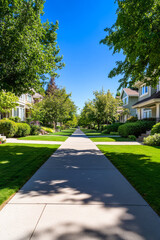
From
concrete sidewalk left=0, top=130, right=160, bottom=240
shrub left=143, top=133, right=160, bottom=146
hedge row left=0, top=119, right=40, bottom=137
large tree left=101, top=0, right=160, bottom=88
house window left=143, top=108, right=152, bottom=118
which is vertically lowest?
concrete sidewalk left=0, top=130, right=160, bottom=240

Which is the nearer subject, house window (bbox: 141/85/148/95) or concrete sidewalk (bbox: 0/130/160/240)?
concrete sidewalk (bbox: 0/130/160/240)

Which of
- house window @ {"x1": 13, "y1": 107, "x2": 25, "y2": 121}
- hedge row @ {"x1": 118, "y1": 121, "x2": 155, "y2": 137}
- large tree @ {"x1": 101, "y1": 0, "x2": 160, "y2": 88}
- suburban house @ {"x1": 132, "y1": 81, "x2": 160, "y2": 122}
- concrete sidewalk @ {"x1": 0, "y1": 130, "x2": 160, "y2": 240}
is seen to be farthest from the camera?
house window @ {"x1": 13, "y1": 107, "x2": 25, "y2": 121}

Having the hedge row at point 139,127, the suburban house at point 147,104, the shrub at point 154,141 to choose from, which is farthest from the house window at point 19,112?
the shrub at point 154,141

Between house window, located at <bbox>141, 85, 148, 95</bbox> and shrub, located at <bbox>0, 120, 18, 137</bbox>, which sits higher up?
house window, located at <bbox>141, 85, 148, 95</bbox>

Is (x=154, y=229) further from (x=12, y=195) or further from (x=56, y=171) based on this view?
(x=56, y=171)

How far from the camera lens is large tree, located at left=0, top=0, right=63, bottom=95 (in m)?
8.13

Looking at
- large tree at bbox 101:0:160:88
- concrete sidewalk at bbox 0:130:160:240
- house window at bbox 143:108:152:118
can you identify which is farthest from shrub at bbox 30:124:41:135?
concrete sidewalk at bbox 0:130:160:240

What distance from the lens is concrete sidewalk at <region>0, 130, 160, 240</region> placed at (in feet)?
8.02

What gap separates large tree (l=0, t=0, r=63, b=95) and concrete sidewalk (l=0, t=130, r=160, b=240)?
20.0 ft

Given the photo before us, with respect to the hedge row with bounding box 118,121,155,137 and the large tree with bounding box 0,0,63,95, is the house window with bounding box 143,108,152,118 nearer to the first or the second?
the hedge row with bounding box 118,121,155,137

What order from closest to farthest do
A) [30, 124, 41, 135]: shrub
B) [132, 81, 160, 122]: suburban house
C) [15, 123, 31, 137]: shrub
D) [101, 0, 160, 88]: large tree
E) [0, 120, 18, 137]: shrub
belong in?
[101, 0, 160, 88]: large tree → [0, 120, 18, 137]: shrub → [15, 123, 31, 137]: shrub → [132, 81, 160, 122]: suburban house → [30, 124, 41, 135]: shrub

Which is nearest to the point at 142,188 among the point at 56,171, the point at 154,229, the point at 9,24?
the point at 154,229

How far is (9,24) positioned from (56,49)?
363cm

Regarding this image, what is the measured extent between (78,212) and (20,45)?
25.2 feet
